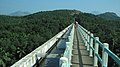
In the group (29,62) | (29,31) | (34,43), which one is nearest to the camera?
(29,62)

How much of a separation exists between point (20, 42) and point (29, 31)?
39.0m

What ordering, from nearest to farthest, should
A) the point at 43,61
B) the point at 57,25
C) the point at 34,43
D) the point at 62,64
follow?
the point at 62,64 < the point at 43,61 < the point at 34,43 < the point at 57,25

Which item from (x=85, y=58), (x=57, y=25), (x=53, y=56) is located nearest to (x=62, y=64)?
(x=53, y=56)

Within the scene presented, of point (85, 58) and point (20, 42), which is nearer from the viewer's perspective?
point (85, 58)

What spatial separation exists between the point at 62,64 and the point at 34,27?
429 ft

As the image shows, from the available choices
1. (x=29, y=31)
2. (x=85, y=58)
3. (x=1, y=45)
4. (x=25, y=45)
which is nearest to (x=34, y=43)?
(x=25, y=45)

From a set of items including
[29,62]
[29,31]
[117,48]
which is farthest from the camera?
[29,31]

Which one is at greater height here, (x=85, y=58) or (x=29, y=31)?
(x=85, y=58)

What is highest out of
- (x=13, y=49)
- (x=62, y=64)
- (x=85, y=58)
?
(x=62, y=64)

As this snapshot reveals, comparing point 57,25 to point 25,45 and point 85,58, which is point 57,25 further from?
point 85,58

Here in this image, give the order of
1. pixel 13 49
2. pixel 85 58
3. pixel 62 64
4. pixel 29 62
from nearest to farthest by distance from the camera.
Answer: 1. pixel 62 64
2. pixel 29 62
3. pixel 85 58
4. pixel 13 49

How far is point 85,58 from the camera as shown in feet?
36.2

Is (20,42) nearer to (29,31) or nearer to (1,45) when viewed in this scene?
(1,45)

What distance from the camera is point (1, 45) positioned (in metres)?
86.9
